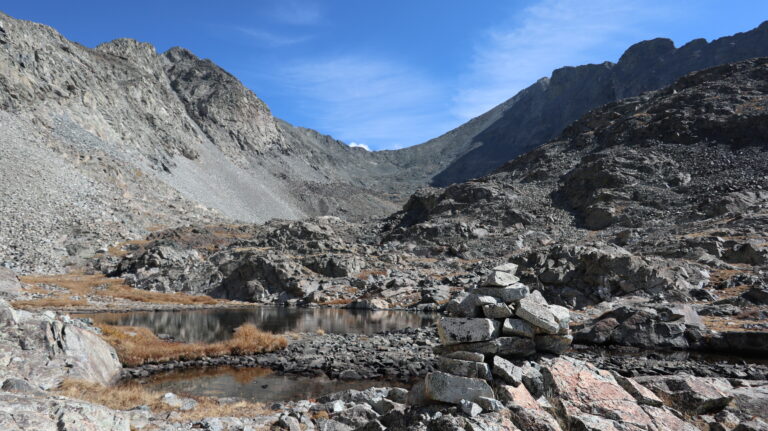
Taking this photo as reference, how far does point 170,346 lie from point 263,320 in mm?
15889

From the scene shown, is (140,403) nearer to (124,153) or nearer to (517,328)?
(517,328)

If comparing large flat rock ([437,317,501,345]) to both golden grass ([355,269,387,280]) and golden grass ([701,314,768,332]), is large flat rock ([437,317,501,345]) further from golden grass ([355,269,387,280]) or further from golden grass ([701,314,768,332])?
golden grass ([355,269,387,280])

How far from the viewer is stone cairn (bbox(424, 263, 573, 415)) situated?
9.56 metres

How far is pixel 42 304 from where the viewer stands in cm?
3706

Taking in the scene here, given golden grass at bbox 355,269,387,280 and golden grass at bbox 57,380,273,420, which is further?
golden grass at bbox 355,269,387,280

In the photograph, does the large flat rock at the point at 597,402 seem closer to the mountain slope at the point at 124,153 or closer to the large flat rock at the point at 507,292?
the large flat rock at the point at 507,292

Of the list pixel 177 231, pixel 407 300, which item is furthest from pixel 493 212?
pixel 177 231

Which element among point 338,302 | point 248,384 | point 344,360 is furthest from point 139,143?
point 248,384

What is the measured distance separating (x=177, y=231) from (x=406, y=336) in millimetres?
61269

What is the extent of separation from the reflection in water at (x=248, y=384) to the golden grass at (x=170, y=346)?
84.9 inches

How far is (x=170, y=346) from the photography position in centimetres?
2495

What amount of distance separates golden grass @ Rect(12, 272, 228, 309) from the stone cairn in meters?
40.0

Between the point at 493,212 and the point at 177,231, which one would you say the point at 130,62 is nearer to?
the point at 177,231

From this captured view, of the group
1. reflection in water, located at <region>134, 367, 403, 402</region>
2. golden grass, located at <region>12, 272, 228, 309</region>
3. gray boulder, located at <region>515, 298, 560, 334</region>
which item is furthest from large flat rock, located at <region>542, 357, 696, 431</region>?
golden grass, located at <region>12, 272, 228, 309</region>
